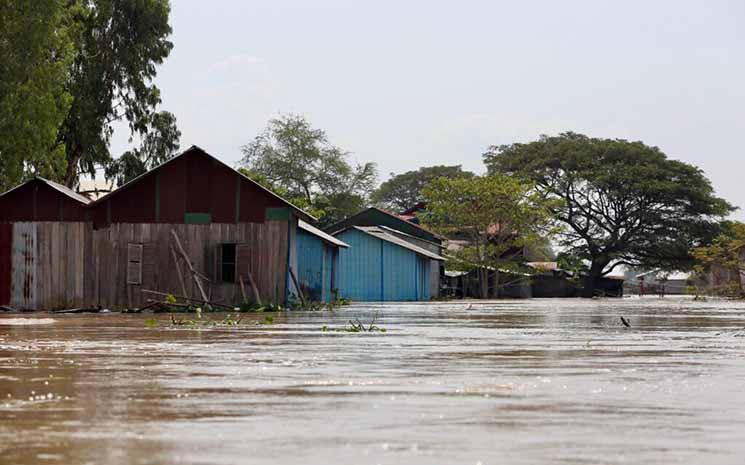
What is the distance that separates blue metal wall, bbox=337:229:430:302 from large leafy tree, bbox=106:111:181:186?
7.66 m

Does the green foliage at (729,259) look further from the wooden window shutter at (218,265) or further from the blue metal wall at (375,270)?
the wooden window shutter at (218,265)

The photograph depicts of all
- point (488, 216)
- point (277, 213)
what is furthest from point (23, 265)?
point (488, 216)

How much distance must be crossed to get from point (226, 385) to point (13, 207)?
24.3 meters

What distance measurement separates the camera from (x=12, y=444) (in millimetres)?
5352

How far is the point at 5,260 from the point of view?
31266mm

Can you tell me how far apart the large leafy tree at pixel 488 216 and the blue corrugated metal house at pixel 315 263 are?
25.9 m

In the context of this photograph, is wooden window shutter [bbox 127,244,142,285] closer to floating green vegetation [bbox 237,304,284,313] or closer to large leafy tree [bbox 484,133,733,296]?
floating green vegetation [bbox 237,304,284,313]

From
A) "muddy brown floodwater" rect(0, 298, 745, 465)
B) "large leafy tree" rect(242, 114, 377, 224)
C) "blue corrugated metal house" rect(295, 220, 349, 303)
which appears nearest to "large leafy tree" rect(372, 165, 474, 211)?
"large leafy tree" rect(242, 114, 377, 224)

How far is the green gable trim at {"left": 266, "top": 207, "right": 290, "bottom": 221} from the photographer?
3084cm

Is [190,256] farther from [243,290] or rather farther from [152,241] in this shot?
[243,290]

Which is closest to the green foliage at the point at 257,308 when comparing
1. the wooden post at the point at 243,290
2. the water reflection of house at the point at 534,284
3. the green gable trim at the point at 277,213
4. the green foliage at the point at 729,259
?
the wooden post at the point at 243,290

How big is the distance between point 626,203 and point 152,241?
54.0m

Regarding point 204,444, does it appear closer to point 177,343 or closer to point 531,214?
point 177,343

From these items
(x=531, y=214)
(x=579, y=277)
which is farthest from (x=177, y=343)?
(x=579, y=277)
